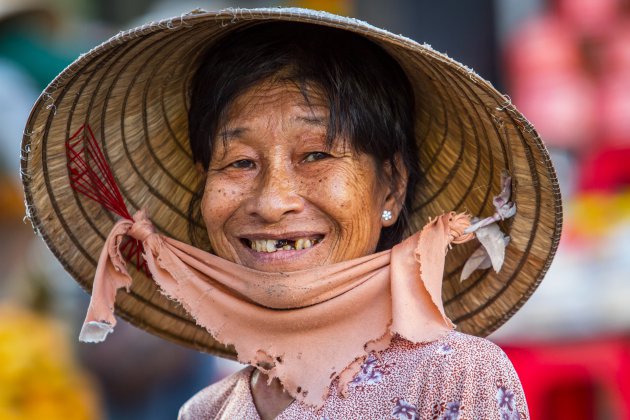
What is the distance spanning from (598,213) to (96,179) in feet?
8.96

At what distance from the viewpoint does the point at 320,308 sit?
2293 millimetres

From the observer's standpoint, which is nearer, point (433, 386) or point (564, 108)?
point (433, 386)

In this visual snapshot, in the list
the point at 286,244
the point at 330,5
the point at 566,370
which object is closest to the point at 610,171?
the point at 566,370

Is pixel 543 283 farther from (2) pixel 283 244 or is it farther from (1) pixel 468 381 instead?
(1) pixel 468 381

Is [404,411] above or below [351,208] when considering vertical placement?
below

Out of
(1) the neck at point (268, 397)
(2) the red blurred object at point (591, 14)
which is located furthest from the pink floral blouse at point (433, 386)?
(2) the red blurred object at point (591, 14)

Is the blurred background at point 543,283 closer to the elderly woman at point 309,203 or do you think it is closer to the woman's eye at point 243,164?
the elderly woman at point 309,203

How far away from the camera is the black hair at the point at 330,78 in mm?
2400

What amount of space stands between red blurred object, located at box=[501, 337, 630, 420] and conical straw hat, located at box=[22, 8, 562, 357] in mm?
2055

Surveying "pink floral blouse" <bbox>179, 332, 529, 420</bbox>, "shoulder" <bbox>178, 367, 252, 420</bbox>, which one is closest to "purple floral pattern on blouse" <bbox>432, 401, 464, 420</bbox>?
"pink floral blouse" <bbox>179, 332, 529, 420</bbox>

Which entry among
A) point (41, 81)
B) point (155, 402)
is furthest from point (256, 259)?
point (41, 81)

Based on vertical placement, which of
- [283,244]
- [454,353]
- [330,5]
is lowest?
[454,353]

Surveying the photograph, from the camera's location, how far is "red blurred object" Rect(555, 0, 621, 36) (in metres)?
6.45

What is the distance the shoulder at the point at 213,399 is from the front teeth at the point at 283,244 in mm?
347
